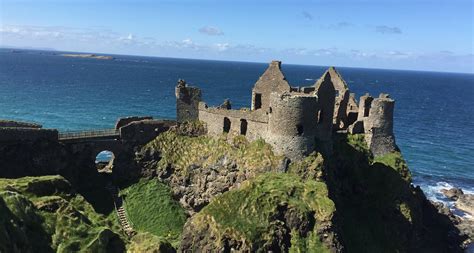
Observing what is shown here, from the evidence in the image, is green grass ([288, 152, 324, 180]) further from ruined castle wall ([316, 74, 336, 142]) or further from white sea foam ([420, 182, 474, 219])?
white sea foam ([420, 182, 474, 219])

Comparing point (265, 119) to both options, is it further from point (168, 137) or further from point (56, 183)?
point (56, 183)

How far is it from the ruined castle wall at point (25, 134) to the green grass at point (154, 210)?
9.19m

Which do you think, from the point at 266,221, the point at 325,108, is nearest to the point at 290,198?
the point at 266,221

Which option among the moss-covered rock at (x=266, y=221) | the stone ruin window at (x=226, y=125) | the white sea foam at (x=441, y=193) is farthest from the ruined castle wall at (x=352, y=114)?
the white sea foam at (x=441, y=193)

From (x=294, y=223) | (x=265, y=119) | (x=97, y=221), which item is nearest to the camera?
(x=97, y=221)

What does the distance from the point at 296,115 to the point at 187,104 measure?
15419mm

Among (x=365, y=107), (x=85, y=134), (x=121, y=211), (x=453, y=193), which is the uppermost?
(x=365, y=107)

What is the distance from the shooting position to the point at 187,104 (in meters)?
48.8

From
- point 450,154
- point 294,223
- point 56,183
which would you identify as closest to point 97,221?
point 56,183

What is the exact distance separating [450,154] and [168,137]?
63.5 meters

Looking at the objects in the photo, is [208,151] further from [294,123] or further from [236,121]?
[294,123]

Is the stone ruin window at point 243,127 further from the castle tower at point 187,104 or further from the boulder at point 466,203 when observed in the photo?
the boulder at point 466,203

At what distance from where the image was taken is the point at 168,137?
1886 inches

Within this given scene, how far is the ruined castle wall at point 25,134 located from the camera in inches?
1627
